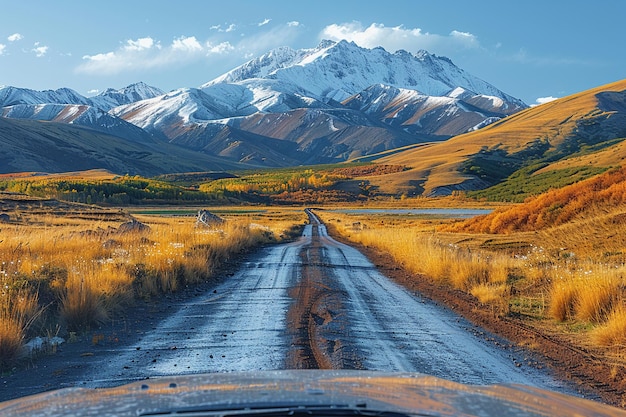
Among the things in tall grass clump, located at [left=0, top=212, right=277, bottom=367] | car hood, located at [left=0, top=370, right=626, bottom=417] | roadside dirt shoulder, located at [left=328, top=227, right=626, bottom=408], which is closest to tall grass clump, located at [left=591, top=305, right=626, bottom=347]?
roadside dirt shoulder, located at [left=328, top=227, right=626, bottom=408]

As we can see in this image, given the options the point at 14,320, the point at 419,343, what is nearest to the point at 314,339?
the point at 419,343

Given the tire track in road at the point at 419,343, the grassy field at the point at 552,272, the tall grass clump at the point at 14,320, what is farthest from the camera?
the grassy field at the point at 552,272

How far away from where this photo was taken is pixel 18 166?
184 meters

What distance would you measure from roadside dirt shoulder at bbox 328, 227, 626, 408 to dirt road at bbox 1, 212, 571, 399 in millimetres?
306

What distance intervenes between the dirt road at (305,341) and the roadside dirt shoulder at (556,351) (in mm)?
306

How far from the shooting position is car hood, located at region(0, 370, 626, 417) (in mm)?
3314

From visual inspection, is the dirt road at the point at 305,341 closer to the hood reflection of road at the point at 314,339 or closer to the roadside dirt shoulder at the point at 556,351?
the hood reflection of road at the point at 314,339

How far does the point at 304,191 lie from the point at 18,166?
101034 millimetres

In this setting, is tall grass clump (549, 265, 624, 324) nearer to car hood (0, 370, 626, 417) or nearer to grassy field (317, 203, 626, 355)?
grassy field (317, 203, 626, 355)

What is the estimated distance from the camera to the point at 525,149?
148 metres

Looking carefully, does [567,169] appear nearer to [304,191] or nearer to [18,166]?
[304,191]

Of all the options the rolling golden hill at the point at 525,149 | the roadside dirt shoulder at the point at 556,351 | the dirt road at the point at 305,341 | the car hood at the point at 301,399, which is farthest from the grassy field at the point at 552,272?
the rolling golden hill at the point at 525,149

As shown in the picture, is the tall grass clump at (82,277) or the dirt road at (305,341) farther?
the tall grass clump at (82,277)

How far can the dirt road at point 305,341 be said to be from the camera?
6.91 m
